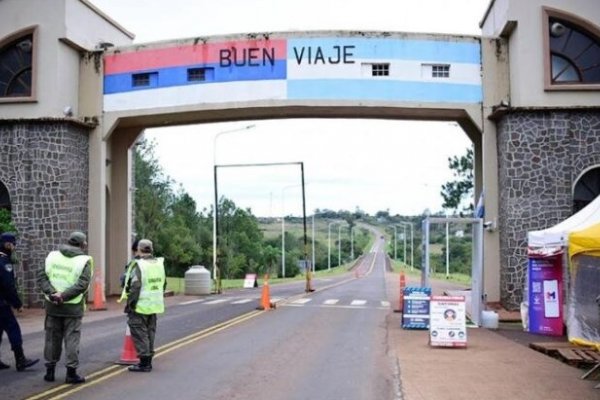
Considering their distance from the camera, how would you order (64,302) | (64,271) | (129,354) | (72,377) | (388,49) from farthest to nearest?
1. (388,49)
2. (129,354)
3. (64,271)
4. (64,302)
5. (72,377)

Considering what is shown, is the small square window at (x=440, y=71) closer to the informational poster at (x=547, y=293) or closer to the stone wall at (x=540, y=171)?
the stone wall at (x=540, y=171)

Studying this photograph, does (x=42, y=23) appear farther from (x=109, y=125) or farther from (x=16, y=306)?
(x=16, y=306)

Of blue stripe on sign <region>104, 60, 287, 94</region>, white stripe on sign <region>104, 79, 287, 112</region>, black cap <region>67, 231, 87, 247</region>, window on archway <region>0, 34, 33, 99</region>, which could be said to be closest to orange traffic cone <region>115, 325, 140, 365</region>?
black cap <region>67, 231, 87, 247</region>

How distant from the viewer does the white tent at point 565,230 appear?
14.5 m

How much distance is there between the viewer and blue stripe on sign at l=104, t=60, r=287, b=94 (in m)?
24.8

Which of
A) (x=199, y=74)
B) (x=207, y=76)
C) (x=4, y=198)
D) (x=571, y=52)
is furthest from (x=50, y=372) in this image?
(x=571, y=52)

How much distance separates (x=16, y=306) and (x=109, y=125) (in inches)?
632

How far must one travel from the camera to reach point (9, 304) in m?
10.6

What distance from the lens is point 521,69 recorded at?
74.0 feet

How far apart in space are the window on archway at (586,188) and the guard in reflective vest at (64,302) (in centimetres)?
1686

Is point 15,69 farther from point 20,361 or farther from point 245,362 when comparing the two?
point 245,362

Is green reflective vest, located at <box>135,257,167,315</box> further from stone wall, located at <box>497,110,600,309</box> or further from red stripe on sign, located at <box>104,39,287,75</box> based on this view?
red stripe on sign, located at <box>104,39,287,75</box>

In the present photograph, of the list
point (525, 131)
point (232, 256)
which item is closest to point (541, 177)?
point (525, 131)

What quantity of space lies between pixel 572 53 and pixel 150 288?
56.8 feet
